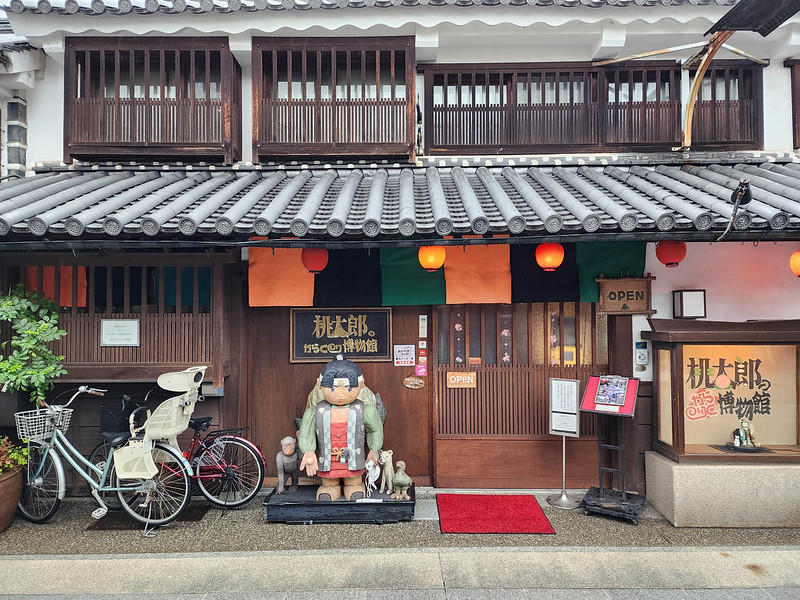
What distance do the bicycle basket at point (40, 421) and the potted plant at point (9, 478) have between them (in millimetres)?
250

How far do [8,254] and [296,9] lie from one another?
534cm

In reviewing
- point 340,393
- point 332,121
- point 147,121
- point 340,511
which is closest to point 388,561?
point 340,511

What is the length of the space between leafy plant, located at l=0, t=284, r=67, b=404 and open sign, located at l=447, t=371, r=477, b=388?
17.4ft

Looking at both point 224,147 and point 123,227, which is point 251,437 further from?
point 224,147

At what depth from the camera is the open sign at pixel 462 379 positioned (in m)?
7.64

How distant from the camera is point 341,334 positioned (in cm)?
774

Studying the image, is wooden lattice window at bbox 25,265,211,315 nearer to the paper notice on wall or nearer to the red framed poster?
the paper notice on wall

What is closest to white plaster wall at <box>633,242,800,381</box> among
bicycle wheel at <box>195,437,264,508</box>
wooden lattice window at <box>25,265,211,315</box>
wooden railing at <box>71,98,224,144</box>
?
bicycle wheel at <box>195,437,264,508</box>

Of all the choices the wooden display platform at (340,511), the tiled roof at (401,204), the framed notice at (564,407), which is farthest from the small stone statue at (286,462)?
the framed notice at (564,407)

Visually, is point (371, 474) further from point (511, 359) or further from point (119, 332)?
point (119, 332)

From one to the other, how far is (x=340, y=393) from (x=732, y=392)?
5.50m

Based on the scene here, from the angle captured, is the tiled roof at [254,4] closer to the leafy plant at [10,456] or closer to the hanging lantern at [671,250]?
the hanging lantern at [671,250]

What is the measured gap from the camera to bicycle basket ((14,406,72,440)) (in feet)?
20.2

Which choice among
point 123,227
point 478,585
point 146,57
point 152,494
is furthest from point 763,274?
point 146,57
